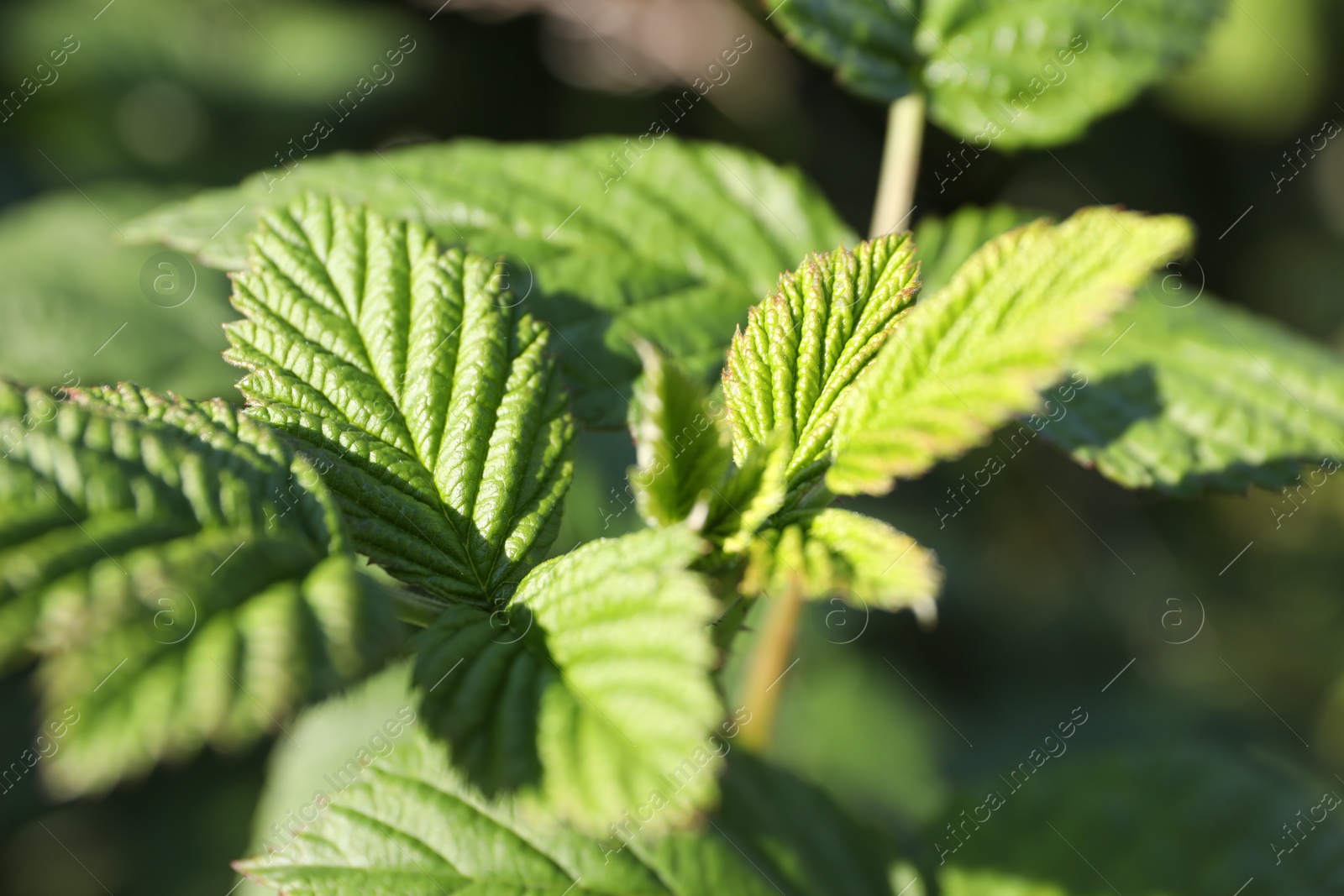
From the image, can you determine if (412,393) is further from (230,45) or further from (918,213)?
(230,45)

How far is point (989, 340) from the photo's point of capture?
966mm

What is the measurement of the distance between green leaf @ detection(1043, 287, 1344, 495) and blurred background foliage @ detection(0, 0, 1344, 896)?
4.99 feet

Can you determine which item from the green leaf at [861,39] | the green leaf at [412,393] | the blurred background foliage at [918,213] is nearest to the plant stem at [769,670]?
the green leaf at [412,393]

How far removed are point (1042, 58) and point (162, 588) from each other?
5.99 ft

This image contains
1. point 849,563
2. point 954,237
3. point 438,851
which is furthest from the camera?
point 954,237

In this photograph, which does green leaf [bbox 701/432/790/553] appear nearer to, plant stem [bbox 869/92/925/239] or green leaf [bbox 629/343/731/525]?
green leaf [bbox 629/343/731/525]

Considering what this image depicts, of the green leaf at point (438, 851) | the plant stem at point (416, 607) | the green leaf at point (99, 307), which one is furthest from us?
the green leaf at point (99, 307)

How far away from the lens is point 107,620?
2.60 ft

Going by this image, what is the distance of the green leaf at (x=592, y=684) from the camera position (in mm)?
808

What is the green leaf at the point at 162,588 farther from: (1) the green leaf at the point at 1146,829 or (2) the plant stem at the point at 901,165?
(1) the green leaf at the point at 1146,829

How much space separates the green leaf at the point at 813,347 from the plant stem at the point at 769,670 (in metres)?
0.60

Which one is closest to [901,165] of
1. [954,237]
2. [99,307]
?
[954,237]

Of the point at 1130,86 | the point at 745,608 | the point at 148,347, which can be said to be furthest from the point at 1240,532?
the point at 148,347

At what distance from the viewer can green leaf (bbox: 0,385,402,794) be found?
2.51 feet
